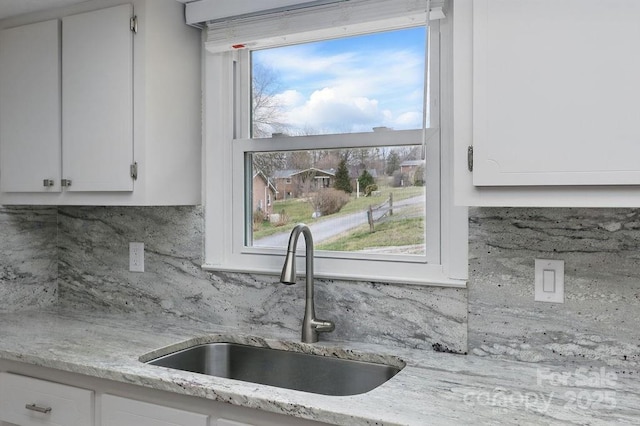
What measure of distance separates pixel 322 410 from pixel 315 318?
640mm

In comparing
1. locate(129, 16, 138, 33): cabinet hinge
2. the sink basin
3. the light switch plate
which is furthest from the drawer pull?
the light switch plate

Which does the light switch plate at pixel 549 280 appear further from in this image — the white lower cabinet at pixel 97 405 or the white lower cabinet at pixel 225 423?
the white lower cabinet at pixel 225 423

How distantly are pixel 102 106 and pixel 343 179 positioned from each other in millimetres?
939

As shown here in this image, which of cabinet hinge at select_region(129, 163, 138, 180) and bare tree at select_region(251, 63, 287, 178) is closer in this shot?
Answer: cabinet hinge at select_region(129, 163, 138, 180)

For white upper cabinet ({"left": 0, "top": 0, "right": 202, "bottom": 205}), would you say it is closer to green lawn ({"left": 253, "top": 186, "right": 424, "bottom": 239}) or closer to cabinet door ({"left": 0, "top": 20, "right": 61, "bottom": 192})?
cabinet door ({"left": 0, "top": 20, "right": 61, "bottom": 192})

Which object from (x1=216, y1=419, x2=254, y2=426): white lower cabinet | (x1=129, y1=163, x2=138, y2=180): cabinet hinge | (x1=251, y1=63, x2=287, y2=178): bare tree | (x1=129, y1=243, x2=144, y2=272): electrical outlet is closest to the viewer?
(x1=216, y1=419, x2=254, y2=426): white lower cabinet

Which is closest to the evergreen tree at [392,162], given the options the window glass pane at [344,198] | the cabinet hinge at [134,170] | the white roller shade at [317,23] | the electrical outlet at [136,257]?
the window glass pane at [344,198]

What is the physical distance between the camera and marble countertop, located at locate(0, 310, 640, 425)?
1.32m

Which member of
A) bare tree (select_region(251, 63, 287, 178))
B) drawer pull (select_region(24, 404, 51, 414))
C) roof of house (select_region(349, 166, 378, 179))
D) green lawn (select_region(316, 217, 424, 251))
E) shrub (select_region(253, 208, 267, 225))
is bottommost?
drawer pull (select_region(24, 404, 51, 414))

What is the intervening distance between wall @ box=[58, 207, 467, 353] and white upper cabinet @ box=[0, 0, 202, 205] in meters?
0.28

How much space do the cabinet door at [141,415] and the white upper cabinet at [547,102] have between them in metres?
0.94

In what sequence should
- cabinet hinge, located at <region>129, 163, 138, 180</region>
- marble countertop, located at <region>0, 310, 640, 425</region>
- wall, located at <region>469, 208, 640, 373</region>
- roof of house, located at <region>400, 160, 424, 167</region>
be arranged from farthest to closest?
cabinet hinge, located at <region>129, 163, 138, 180</region>
roof of house, located at <region>400, 160, 424, 167</region>
wall, located at <region>469, 208, 640, 373</region>
marble countertop, located at <region>0, 310, 640, 425</region>

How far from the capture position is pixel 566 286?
1695mm

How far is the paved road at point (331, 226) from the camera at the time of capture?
2018 mm
